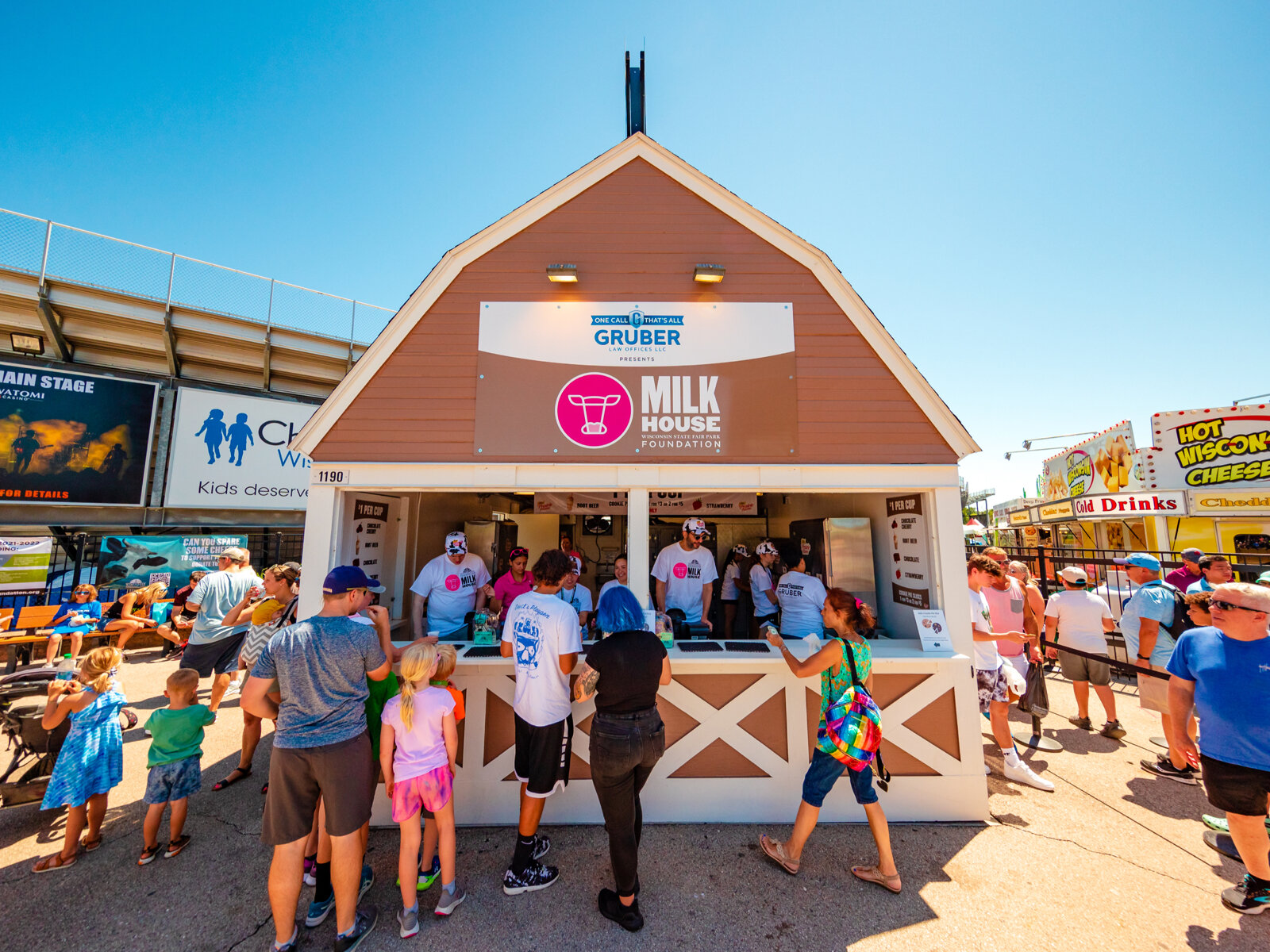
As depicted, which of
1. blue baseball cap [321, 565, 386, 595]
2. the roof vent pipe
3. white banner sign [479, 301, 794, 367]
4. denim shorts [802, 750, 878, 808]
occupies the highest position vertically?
the roof vent pipe

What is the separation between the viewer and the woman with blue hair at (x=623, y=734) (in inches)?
106

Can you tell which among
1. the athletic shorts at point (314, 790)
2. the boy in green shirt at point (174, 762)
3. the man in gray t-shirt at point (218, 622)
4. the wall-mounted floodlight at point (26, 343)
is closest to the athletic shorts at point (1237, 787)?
the athletic shorts at point (314, 790)

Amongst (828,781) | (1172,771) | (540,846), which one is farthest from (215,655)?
(1172,771)

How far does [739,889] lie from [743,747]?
94 centimetres

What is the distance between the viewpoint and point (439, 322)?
427 cm

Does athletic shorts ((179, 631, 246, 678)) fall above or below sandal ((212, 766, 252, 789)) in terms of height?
above

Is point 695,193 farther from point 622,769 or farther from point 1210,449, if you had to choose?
point 1210,449

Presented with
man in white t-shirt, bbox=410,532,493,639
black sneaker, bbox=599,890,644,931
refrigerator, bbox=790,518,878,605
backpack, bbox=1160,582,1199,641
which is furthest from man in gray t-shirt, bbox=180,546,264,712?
backpack, bbox=1160,582,1199,641

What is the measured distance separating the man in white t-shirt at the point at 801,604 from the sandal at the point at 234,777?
5355 mm

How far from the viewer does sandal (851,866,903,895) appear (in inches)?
118

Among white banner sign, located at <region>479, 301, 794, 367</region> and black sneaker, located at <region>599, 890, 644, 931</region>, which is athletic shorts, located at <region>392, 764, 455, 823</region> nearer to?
black sneaker, located at <region>599, 890, 644, 931</region>

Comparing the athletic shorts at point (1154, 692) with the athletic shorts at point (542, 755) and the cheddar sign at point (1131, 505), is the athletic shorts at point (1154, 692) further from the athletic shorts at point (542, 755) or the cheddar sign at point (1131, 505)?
the cheddar sign at point (1131, 505)

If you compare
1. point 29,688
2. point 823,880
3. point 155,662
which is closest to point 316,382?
A: point 155,662

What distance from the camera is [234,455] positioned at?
13.4m
